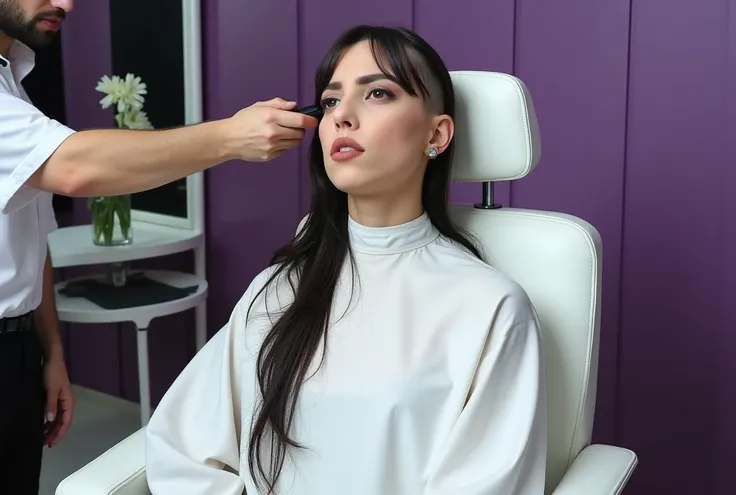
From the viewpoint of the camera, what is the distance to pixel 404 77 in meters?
1.28

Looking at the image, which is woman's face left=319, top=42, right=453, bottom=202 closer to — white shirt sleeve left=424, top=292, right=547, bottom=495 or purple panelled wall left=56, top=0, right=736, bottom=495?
white shirt sleeve left=424, top=292, right=547, bottom=495

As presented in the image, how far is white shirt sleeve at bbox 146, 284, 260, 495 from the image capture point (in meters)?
1.27

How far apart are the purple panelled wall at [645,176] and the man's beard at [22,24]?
0.83 meters

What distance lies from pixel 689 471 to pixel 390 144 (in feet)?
3.40

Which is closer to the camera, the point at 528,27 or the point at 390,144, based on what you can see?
the point at 390,144

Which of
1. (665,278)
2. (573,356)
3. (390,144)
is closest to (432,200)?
(390,144)

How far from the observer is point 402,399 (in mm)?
1198

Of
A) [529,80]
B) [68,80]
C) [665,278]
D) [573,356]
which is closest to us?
[573,356]

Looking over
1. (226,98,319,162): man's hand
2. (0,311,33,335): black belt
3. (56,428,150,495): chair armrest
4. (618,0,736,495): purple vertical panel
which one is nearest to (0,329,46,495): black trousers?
(0,311,33,335): black belt

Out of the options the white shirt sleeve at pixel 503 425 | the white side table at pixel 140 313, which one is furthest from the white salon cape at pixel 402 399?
the white side table at pixel 140 313

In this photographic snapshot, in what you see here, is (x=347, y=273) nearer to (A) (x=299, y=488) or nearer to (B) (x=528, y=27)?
(A) (x=299, y=488)

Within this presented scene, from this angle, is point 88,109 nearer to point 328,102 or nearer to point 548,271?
point 328,102

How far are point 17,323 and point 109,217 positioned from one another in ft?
2.54

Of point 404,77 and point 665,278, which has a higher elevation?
point 404,77
